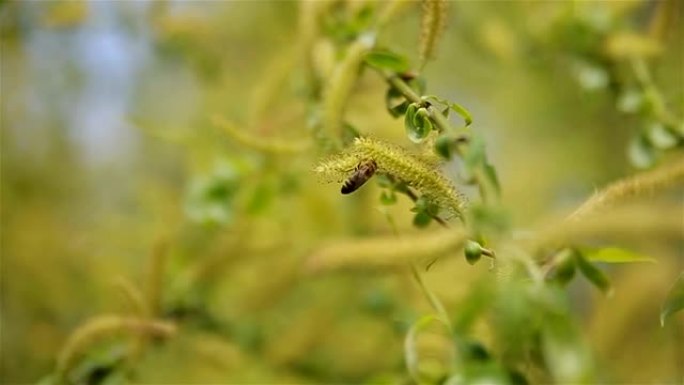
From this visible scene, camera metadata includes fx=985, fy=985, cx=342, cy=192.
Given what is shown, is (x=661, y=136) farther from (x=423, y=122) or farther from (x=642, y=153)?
(x=423, y=122)

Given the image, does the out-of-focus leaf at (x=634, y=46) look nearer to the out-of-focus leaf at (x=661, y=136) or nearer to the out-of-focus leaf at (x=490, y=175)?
the out-of-focus leaf at (x=661, y=136)

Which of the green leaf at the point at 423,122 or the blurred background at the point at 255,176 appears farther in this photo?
the blurred background at the point at 255,176

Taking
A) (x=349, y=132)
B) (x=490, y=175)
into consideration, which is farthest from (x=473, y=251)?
(x=349, y=132)

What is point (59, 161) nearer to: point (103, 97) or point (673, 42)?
point (103, 97)

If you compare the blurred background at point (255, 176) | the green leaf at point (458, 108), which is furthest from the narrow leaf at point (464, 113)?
the blurred background at point (255, 176)

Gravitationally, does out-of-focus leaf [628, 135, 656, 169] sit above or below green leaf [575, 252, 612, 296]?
above

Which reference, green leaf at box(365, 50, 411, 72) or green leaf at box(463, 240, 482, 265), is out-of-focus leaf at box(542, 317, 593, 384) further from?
green leaf at box(365, 50, 411, 72)

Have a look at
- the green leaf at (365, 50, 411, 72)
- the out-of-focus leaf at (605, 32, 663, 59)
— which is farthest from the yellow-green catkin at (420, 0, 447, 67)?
the out-of-focus leaf at (605, 32, 663, 59)
